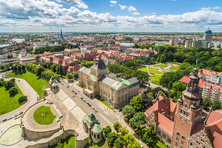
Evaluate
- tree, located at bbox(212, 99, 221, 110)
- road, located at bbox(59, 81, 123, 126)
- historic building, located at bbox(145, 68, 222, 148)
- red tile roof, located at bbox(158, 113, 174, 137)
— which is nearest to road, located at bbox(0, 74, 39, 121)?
road, located at bbox(59, 81, 123, 126)

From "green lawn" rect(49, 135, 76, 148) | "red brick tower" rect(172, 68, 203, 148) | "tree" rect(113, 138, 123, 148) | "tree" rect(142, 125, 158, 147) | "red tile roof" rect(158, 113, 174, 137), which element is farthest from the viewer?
"green lawn" rect(49, 135, 76, 148)

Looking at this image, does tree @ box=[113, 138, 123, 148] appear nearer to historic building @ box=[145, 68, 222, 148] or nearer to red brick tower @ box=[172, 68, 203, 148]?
historic building @ box=[145, 68, 222, 148]

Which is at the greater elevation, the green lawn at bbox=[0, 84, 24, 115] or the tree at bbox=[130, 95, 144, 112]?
the tree at bbox=[130, 95, 144, 112]

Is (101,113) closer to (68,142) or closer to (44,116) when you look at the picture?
(68,142)

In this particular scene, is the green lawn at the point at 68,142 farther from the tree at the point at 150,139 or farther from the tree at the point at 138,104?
the tree at the point at 138,104

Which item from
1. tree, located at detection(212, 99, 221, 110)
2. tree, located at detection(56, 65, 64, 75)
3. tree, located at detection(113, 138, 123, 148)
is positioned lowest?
tree, located at detection(113, 138, 123, 148)

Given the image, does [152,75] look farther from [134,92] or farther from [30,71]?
[30,71]

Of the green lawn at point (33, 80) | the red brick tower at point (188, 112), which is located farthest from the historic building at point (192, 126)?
the green lawn at point (33, 80)
